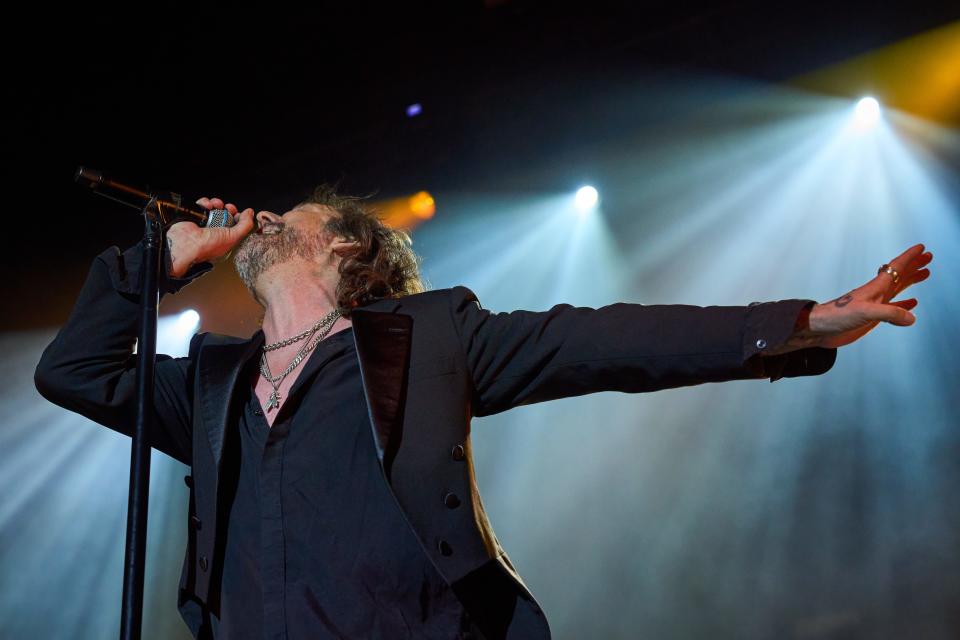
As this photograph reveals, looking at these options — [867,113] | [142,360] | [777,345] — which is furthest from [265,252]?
[867,113]

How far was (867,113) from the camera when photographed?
14.3 feet

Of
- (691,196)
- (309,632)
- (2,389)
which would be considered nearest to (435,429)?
(309,632)

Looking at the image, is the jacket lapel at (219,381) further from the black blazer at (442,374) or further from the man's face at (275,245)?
the man's face at (275,245)

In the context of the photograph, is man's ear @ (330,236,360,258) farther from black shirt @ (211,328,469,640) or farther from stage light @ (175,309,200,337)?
stage light @ (175,309,200,337)

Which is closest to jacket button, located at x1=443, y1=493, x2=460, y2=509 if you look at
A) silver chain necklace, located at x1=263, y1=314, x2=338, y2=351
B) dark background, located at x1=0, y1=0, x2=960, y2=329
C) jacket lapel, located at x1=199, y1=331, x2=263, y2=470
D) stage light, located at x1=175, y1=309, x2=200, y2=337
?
jacket lapel, located at x1=199, y1=331, x2=263, y2=470

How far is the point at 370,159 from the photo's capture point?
4.50 metres

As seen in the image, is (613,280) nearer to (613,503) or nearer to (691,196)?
(691,196)

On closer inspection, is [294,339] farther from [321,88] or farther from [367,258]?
[321,88]

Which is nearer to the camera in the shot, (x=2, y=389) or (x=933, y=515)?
(x=933, y=515)

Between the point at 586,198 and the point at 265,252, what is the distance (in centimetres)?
296

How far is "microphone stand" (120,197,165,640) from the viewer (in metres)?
1.31

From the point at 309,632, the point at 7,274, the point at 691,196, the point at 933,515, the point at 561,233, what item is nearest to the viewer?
the point at 309,632

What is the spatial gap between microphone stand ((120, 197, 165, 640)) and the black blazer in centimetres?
26

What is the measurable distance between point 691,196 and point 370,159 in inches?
73.0
